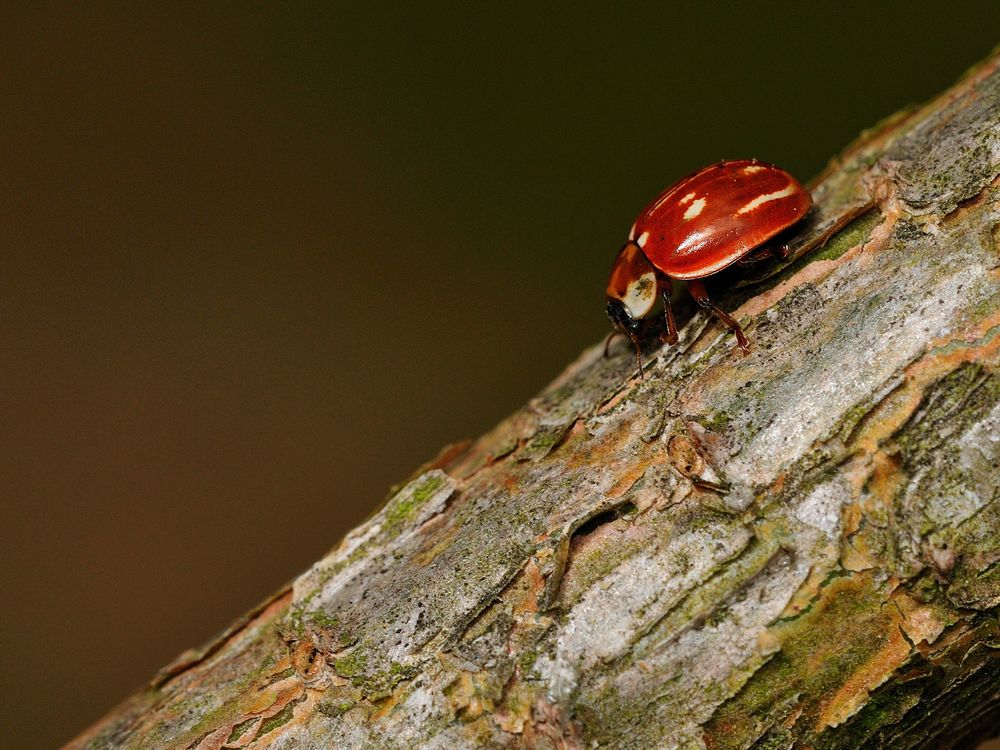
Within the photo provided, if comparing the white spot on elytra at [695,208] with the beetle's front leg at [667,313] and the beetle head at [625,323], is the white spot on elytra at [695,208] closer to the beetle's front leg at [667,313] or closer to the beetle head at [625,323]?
the beetle's front leg at [667,313]

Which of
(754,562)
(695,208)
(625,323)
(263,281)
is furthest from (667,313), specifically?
(263,281)

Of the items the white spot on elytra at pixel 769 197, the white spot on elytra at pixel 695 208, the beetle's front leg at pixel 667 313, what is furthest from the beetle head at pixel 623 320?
the white spot on elytra at pixel 769 197

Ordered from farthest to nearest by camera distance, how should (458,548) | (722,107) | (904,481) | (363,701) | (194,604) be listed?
(194,604), (722,107), (458,548), (363,701), (904,481)

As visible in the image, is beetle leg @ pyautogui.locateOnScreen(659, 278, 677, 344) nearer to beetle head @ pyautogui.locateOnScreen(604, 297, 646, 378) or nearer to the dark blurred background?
beetle head @ pyautogui.locateOnScreen(604, 297, 646, 378)

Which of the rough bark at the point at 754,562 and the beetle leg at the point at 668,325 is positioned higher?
the beetle leg at the point at 668,325

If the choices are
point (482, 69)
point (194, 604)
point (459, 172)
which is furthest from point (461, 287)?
point (194, 604)

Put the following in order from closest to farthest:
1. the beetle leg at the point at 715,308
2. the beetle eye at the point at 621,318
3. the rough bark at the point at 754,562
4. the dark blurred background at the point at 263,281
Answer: the rough bark at the point at 754,562 → the beetle leg at the point at 715,308 → the beetle eye at the point at 621,318 → the dark blurred background at the point at 263,281

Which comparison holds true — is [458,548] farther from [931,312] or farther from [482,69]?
[482,69]

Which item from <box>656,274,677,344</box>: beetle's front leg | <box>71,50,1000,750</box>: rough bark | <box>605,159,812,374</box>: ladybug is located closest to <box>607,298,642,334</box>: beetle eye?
<box>605,159,812,374</box>: ladybug
